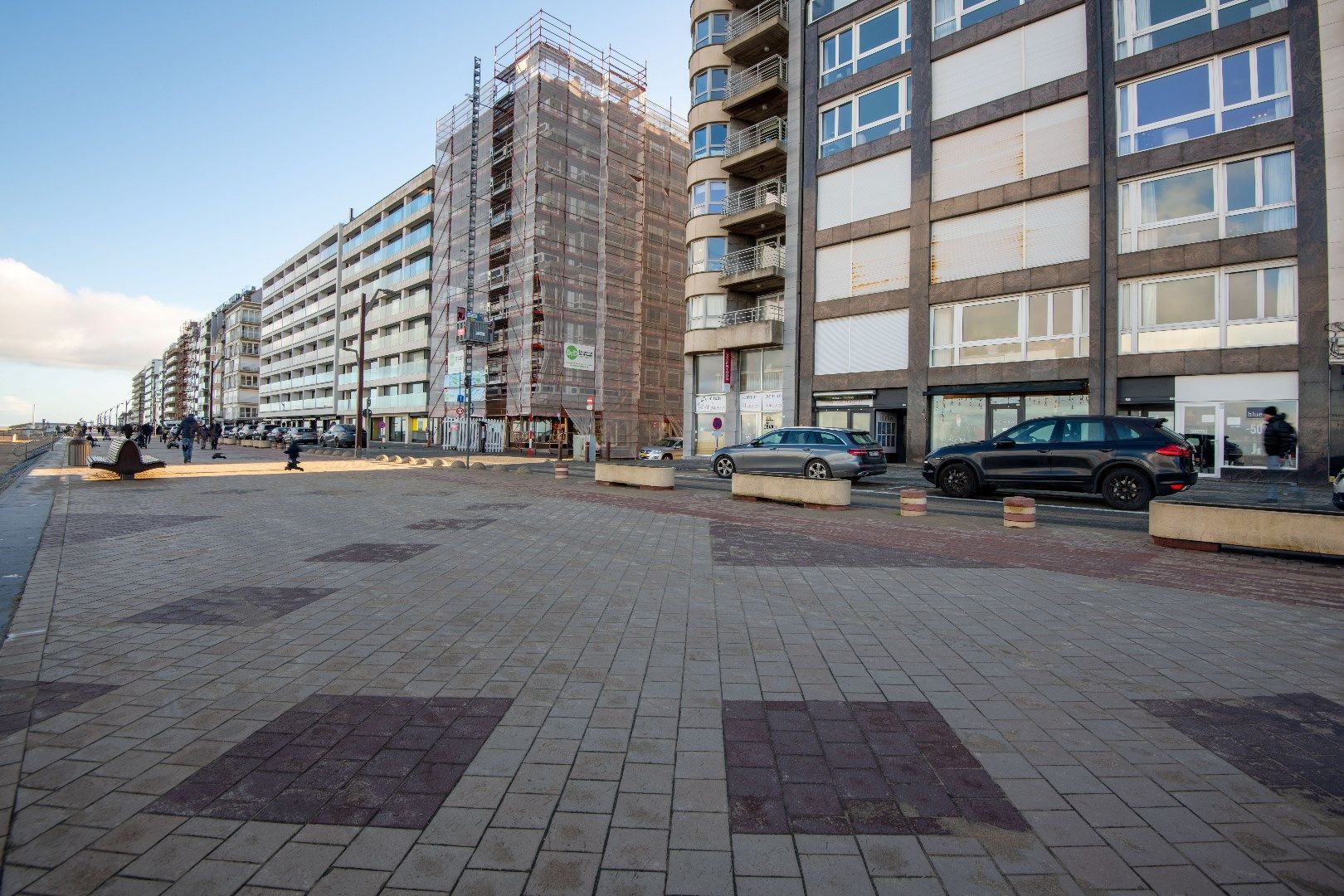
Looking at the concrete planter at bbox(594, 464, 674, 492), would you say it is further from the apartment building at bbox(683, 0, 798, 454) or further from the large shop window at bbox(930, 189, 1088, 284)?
the large shop window at bbox(930, 189, 1088, 284)

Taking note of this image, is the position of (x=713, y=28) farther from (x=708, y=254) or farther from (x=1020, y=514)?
(x=1020, y=514)

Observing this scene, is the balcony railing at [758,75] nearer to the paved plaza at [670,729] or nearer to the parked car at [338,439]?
the paved plaza at [670,729]

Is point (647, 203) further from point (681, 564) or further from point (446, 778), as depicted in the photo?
point (446, 778)

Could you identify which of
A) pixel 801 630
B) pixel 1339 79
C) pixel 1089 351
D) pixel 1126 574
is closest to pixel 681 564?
pixel 801 630

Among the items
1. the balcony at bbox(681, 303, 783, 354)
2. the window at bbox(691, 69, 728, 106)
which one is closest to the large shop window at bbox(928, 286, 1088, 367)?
the balcony at bbox(681, 303, 783, 354)

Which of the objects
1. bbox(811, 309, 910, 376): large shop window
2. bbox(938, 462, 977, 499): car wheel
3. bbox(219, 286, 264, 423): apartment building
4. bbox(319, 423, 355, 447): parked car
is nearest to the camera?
bbox(938, 462, 977, 499): car wheel

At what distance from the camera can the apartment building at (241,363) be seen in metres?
102

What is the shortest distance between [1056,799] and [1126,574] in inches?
208

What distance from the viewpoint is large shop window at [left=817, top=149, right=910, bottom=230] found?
79.0ft

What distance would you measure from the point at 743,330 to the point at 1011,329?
11131 mm

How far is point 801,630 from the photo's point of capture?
4.78 metres

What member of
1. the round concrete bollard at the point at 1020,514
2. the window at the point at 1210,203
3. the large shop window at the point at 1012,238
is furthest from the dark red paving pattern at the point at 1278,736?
the large shop window at the point at 1012,238

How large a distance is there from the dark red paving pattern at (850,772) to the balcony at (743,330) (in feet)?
83.3

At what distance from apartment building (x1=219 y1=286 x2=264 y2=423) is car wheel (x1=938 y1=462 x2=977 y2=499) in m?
112
